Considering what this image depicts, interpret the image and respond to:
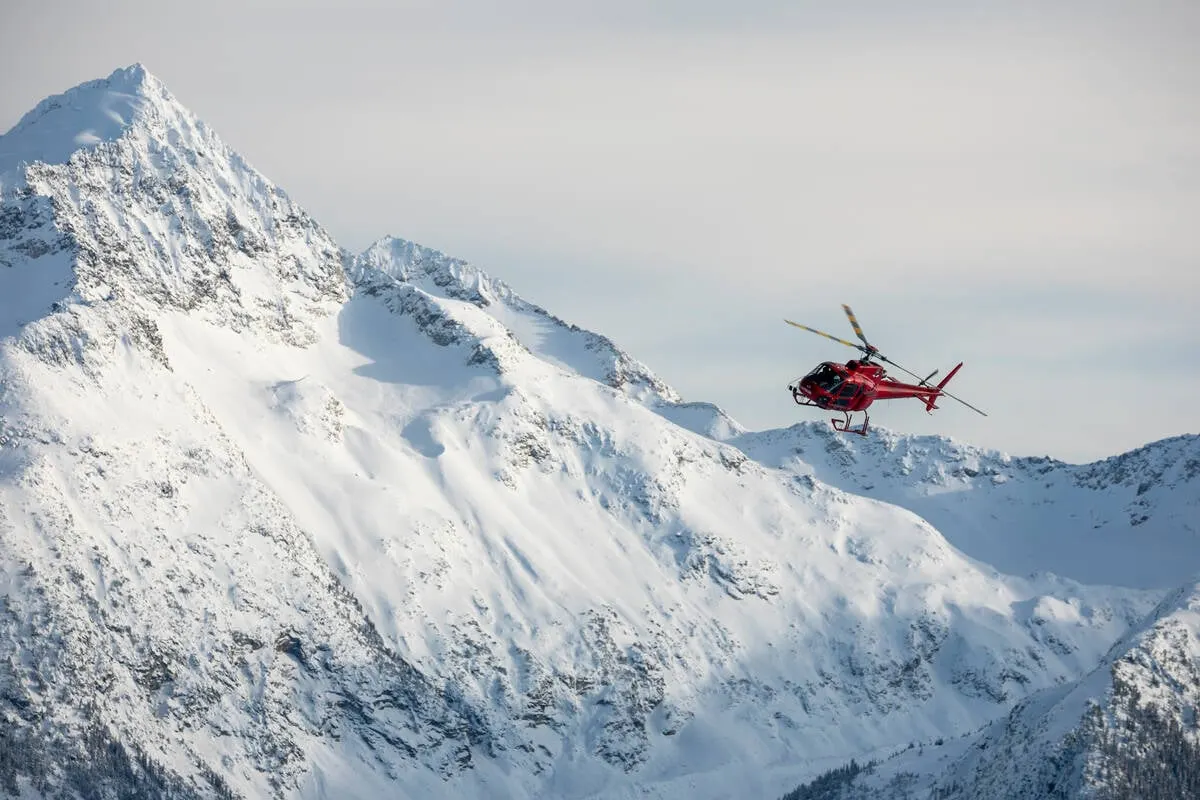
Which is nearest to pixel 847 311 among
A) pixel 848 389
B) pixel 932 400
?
pixel 848 389

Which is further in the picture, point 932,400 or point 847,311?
point 932,400

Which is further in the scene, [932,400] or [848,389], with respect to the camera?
[932,400]

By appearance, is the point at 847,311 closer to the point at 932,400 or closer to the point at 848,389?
the point at 848,389
